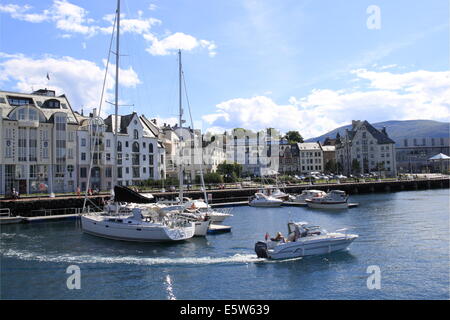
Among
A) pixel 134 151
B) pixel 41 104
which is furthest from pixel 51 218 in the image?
pixel 134 151

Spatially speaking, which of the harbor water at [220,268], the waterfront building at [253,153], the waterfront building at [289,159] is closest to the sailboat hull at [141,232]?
the harbor water at [220,268]

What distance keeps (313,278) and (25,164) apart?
62.7 m

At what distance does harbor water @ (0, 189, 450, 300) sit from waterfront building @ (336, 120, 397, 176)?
4365 inches

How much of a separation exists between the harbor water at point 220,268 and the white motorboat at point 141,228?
2.65 ft

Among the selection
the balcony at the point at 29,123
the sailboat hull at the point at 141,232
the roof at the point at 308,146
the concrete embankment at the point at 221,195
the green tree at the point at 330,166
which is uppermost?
the roof at the point at 308,146

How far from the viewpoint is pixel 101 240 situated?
37906 mm

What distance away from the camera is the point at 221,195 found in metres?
80.2

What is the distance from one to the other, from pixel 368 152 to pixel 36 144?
12027cm

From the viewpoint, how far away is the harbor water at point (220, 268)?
22.0 metres

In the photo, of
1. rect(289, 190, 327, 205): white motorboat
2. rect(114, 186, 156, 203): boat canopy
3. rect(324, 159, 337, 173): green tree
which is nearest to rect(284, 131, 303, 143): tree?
rect(324, 159, 337, 173): green tree

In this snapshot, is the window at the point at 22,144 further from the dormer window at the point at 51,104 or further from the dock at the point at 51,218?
the dock at the point at 51,218

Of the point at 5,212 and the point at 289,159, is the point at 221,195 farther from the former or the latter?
the point at 289,159
